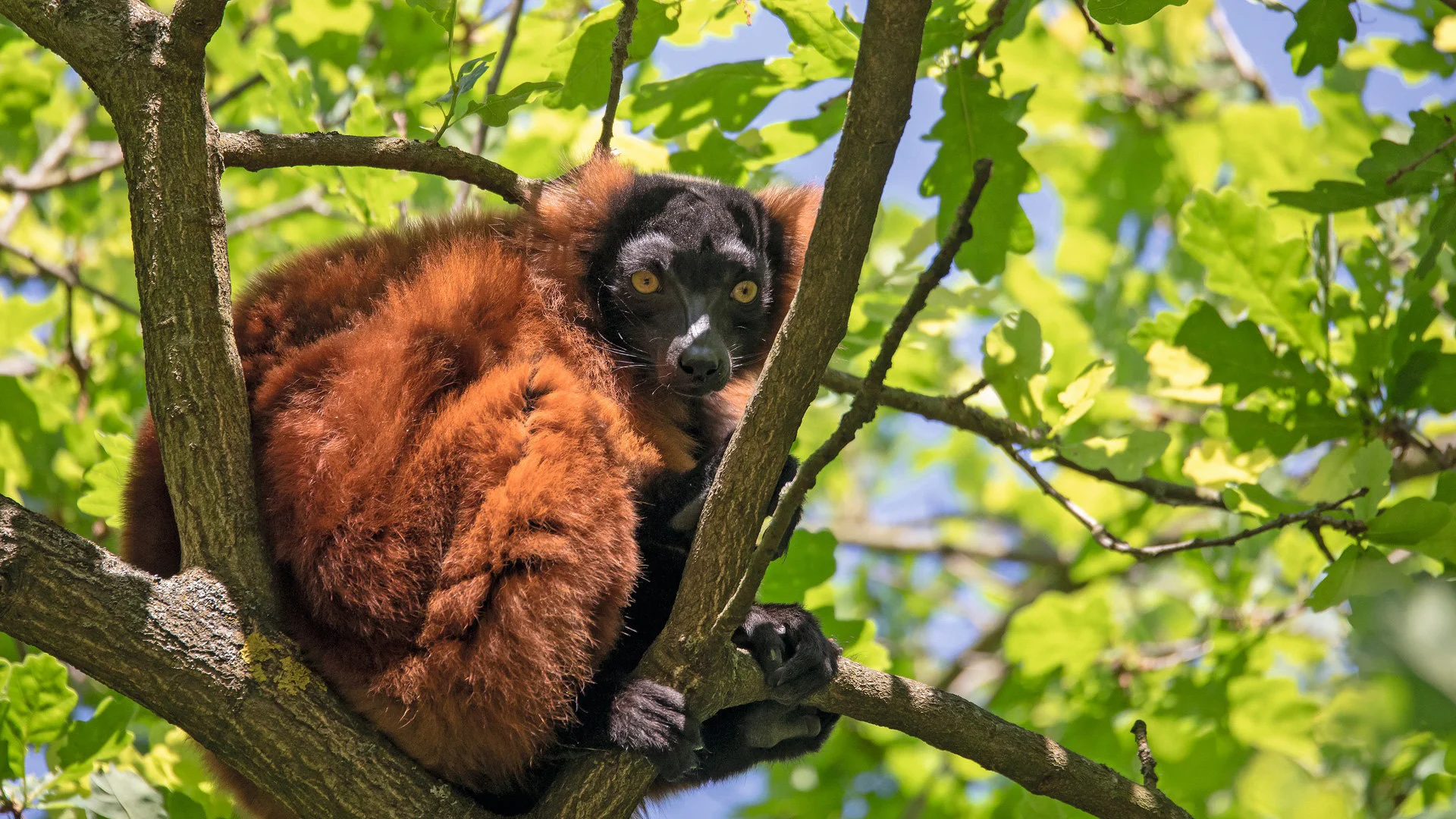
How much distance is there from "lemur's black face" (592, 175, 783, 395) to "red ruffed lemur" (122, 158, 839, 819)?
24cm

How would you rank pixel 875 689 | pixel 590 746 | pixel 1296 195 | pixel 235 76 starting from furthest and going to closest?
pixel 235 76
pixel 1296 195
pixel 875 689
pixel 590 746

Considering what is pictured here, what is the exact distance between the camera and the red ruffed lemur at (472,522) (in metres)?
3.36

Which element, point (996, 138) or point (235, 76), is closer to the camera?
point (996, 138)

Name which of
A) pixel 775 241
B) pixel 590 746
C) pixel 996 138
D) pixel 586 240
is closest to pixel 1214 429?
pixel 996 138

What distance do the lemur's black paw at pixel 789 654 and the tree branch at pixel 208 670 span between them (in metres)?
0.98

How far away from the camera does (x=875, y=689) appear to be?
3.94 metres

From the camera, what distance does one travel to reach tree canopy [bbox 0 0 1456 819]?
10.5 feet

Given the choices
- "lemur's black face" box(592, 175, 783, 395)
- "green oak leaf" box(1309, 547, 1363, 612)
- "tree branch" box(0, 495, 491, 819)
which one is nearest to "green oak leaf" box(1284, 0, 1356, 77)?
"green oak leaf" box(1309, 547, 1363, 612)

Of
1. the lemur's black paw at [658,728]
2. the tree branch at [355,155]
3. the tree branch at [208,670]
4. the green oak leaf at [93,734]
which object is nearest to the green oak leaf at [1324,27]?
the tree branch at [355,155]

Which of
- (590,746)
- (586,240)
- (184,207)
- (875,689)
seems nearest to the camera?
(184,207)

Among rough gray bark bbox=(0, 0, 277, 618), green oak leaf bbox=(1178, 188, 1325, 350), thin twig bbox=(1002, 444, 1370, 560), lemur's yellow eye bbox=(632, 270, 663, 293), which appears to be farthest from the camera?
green oak leaf bbox=(1178, 188, 1325, 350)

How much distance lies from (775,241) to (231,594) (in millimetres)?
2912

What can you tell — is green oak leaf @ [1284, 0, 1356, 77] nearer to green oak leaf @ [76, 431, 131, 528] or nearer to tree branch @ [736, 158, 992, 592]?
tree branch @ [736, 158, 992, 592]

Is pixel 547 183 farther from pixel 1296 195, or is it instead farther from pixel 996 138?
pixel 1296 195
